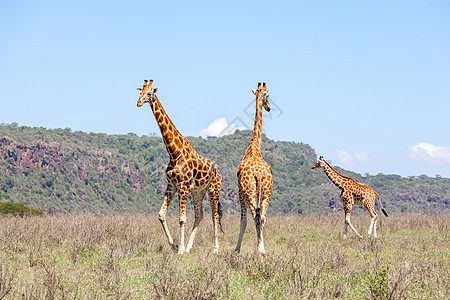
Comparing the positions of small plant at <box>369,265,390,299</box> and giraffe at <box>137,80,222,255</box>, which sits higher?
giraffe at <box>137,80,222,255</box>

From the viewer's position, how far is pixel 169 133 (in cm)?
981

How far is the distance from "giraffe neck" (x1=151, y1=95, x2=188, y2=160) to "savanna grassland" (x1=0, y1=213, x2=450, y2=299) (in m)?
1.99

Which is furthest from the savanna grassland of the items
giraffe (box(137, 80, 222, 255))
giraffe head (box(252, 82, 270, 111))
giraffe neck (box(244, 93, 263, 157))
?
giraffe head (box(252, 82, 270, 111))

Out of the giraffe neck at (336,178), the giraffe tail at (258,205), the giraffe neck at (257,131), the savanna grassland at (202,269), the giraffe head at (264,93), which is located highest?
the giraffe head at (264,93)

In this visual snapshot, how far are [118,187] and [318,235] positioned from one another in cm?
5518

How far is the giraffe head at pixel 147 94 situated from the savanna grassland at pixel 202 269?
9.58 ft

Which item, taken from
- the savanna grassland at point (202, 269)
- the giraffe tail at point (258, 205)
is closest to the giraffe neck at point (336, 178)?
the savanna grassland at point (202, 269)

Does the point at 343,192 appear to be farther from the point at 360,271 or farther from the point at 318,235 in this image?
the point at 360,271

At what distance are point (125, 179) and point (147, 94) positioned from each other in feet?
200

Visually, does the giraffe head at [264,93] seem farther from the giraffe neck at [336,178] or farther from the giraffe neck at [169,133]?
the giraffe neck at [336,178]

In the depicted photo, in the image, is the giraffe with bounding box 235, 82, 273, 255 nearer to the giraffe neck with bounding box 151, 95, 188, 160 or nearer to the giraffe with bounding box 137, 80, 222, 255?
the giraffe with bounding box 137, 80, 222, 255

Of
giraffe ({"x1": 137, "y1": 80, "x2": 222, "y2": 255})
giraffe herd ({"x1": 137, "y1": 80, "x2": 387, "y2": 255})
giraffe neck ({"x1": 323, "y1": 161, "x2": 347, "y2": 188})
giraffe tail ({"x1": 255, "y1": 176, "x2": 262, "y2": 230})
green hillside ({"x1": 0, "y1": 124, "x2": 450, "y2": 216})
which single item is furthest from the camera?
green hillside ({"x1": 0, "y1": 124, "x2": 450, "y2": 216})

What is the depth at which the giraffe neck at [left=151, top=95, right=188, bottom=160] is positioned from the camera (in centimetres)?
972

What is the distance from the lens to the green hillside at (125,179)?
5616 cm
